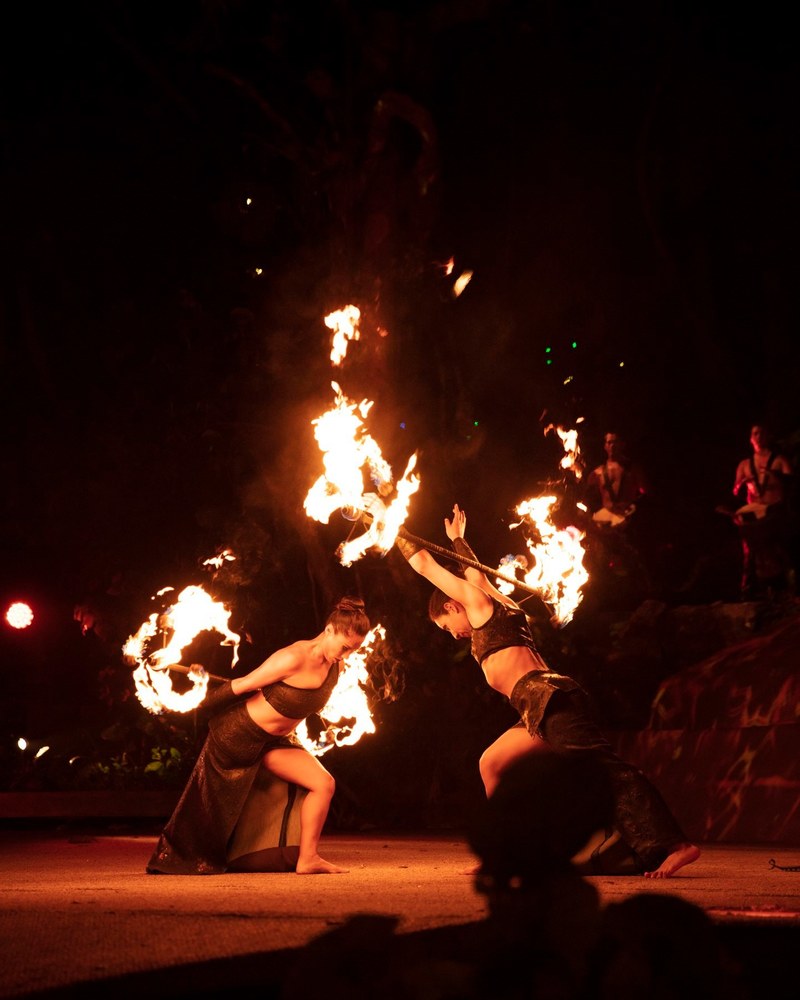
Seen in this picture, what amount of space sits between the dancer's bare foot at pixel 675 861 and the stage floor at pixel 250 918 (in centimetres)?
6

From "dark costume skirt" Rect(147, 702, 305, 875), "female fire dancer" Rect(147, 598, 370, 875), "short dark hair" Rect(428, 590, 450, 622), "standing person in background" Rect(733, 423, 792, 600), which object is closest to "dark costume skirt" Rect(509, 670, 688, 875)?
"short dark hair" Rect(428, 590, 450, 622)

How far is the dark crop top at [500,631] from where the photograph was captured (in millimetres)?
7035

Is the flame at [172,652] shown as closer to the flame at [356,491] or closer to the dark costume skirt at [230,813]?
the dark costume skirt at [230,813]

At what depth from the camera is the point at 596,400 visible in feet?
50.2

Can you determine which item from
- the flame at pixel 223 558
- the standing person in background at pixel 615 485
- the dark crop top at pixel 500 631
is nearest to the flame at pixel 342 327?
the flame at pixel 223 558

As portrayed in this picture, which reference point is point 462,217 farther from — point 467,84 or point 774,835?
point 774,835

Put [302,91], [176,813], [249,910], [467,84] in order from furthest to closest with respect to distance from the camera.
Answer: [467,84] < [302,91] < [176,813] < [249,910]

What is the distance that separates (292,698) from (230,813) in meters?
0.70

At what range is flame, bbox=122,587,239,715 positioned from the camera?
6984 mm

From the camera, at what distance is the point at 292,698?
711cm

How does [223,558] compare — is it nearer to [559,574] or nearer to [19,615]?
[19,615]

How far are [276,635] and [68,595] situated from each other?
403 centimetres

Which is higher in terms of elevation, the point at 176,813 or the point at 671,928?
the point at 176,813

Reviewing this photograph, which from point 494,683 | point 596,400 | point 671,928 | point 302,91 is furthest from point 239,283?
point 671,928
